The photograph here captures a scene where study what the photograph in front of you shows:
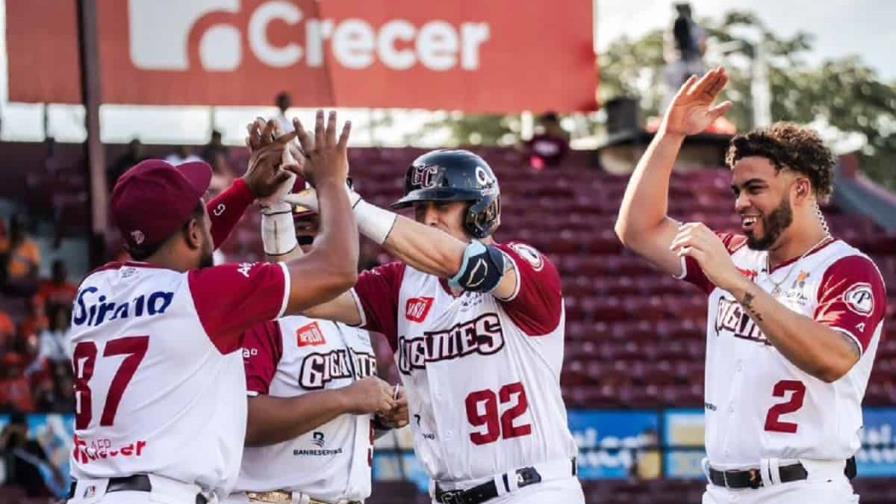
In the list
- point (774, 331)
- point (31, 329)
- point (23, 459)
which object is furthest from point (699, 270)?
point (31, 329)

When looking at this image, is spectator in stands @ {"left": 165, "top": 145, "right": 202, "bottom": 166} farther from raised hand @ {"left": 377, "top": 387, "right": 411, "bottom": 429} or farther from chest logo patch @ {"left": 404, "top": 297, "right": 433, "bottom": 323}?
chest logo patch @ {"left": 404, "top": 297, "right": 433, "bottom": 323}

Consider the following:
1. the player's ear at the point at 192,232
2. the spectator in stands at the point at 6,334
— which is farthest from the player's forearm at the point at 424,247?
the spectator in stands at the point at 6,334

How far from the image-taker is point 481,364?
20.8 ft

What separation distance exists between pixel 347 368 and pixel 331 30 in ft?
49.8

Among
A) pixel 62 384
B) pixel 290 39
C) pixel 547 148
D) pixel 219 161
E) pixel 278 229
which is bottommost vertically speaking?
pixel 62 384

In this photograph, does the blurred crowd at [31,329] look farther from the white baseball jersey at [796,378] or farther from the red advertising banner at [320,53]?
the white baseball jersey at [796,378]

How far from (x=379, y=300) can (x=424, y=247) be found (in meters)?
0.67

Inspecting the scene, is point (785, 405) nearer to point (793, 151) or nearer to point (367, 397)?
point (793, 151)

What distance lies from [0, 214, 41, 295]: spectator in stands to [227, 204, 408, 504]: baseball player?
11.0 metres

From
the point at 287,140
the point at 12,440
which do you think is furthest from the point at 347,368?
the point at 12,440

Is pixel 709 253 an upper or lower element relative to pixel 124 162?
lower

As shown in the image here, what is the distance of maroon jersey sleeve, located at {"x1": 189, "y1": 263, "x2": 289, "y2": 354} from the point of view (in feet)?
18.3

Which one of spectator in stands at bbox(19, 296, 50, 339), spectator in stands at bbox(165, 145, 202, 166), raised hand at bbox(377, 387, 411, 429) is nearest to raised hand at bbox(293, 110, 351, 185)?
raised hand at bbox(377, 387, 411, 429)

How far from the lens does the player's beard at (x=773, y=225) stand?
6461 mm
